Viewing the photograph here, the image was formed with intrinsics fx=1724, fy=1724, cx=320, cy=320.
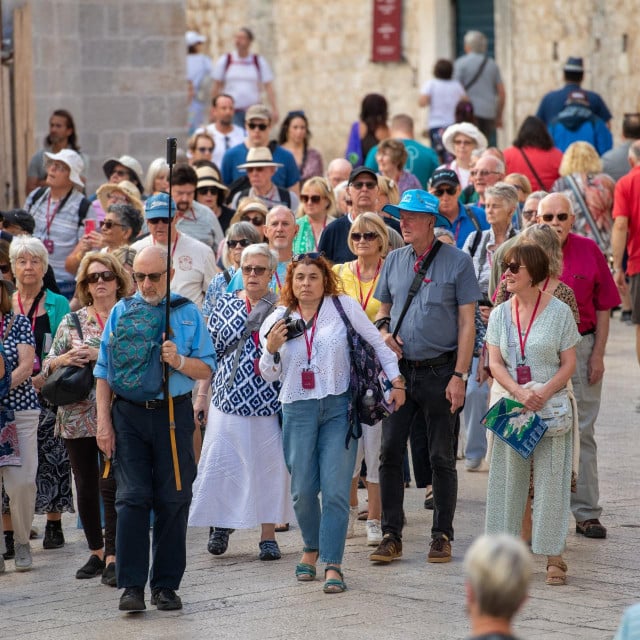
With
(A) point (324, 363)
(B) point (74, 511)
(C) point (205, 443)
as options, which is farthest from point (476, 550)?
(B) point (74, 511)

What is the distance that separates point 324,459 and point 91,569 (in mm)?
1499

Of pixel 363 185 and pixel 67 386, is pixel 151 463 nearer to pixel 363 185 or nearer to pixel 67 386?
pixel 67 386

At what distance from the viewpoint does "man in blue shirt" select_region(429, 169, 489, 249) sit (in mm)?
12117

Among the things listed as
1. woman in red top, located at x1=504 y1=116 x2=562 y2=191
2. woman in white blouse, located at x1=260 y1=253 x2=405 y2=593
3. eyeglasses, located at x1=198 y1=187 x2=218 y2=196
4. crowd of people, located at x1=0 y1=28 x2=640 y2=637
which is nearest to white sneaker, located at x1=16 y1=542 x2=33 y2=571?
crowd of people, located at x1=0 y1=28 x2=640 y2=637

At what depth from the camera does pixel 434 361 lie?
9344 mm

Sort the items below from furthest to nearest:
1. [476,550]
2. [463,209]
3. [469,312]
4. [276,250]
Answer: [463,209] < [276,250] < [469,312] < [476,550]

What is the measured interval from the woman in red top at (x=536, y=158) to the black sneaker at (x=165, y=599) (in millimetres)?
8613

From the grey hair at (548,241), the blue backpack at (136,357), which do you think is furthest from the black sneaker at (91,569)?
the grey hair at (548,241)

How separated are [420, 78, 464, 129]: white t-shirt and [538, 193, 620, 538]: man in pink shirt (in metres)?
10.4

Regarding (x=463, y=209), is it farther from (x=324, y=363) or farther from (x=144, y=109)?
(x=144, y=109)

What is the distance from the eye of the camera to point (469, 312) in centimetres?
936

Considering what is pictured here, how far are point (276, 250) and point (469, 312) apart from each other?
2.04m

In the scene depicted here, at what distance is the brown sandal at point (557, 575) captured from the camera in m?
8.70

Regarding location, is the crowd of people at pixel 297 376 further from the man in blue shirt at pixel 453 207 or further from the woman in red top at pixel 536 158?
the woman in red top at pixel 536 158
